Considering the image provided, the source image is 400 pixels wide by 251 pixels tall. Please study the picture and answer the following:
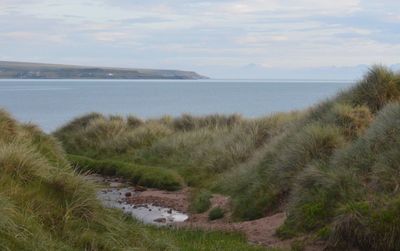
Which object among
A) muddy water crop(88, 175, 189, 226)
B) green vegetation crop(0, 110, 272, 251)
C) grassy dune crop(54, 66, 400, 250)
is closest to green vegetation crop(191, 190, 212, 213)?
grassy dune crop(54, 66, 400, 250)

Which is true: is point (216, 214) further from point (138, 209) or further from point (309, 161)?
point (138, 209)

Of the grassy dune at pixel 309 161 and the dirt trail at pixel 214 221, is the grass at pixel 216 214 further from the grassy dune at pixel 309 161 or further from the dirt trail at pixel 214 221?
the grassy dune at pixel 309 161

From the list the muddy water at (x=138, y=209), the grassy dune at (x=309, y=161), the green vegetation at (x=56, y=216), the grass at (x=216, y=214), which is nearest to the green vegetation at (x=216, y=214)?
the grass at (x=216, y=214)

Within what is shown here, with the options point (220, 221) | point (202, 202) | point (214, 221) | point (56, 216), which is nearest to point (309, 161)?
point (220, 221)

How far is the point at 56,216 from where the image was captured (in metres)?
9.36

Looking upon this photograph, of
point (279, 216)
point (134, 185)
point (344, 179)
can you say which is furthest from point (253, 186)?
point (134, 185)

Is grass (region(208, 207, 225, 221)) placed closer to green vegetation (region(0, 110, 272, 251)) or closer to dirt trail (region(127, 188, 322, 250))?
dirt trail (region(127, 188, 322, 250))

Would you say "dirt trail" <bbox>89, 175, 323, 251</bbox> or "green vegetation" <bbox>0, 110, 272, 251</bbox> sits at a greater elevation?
"green vegetation" <bbox>0, 110, 272, 251</bbox>

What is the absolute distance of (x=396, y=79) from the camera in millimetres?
18312

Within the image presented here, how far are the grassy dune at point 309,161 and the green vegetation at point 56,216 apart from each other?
1877 mm

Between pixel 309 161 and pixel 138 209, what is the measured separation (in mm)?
5047

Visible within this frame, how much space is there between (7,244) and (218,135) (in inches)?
696

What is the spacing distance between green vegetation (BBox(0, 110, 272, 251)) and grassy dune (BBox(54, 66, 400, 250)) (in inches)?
73.9

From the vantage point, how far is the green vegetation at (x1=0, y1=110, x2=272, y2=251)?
831 centimetres
